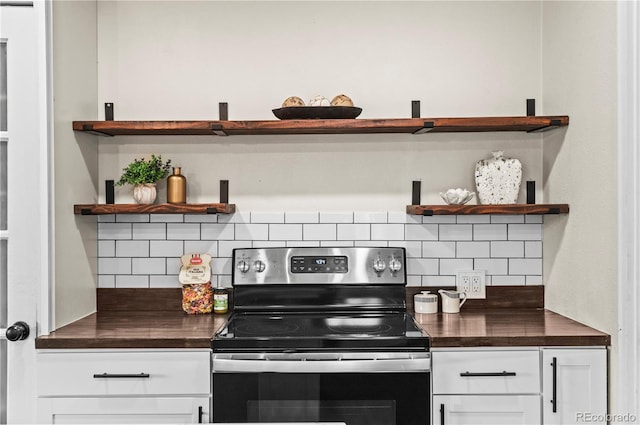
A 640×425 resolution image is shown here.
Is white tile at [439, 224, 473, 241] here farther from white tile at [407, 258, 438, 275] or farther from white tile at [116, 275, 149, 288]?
white tile at [116, 275, 149, 288]

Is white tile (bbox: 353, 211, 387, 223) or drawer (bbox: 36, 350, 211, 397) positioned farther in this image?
white tile (bbox: 353, 211, 387, 223)

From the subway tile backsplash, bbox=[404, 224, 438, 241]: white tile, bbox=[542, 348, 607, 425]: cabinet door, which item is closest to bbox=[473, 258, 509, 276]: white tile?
the subway tile backsplash

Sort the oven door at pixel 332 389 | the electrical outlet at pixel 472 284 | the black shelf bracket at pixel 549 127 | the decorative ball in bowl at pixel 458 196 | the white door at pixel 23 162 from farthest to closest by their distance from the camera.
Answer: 1. the electrical outlet at pixel 472 284
2. the decorative ball in bowl at pixel 458 196
3. the black shelf bracket at pixel 549 127
4. the white door at pixel 23 162
5. the oven door at pixel 332 389

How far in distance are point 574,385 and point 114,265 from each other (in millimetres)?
1962

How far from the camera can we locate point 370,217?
122 inches

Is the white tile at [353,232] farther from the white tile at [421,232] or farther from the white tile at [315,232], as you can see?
the white tile at [421,232]

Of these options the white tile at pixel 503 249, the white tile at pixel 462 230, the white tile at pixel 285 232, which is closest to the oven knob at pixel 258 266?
the white tile at pixel 285 232

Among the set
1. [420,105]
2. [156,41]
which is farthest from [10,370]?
[420,105]

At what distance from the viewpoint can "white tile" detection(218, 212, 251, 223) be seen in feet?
10.2

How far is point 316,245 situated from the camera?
3.10 meters

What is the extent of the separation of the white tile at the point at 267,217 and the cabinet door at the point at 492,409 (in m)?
1.10

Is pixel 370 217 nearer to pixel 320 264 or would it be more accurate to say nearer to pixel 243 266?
pixel 320 264

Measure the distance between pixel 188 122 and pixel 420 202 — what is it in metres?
1.07

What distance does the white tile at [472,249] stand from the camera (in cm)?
310
